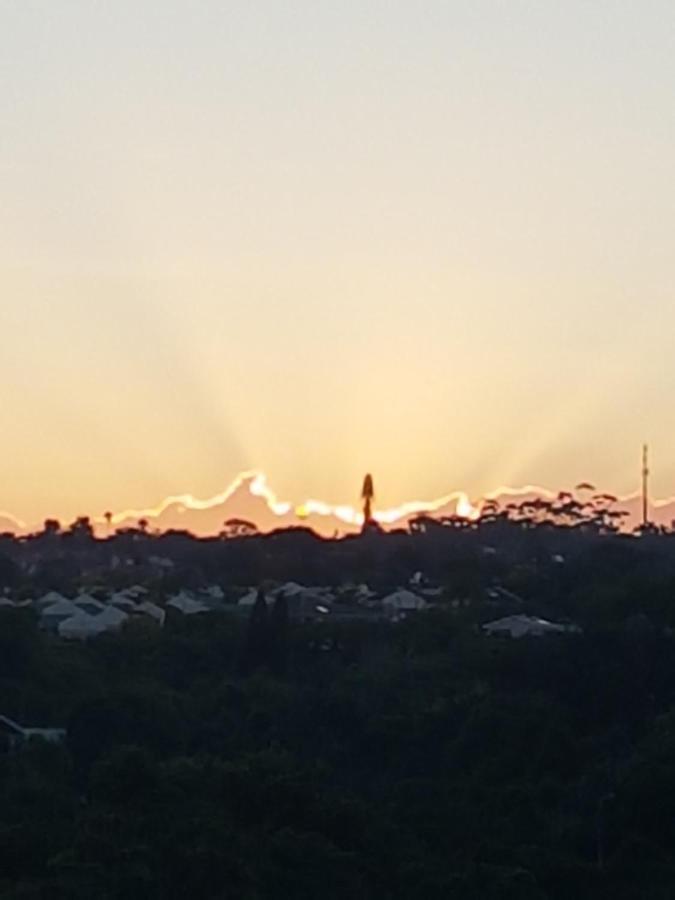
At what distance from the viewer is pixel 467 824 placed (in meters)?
24.7

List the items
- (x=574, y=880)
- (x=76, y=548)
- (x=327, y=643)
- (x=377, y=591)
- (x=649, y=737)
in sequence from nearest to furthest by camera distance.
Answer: (x=574, y=880) < (x=649, y=737) < (x=327, y=643) < (x=377, y=591) < (x=76, y=548)

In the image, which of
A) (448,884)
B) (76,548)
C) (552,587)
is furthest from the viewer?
(76,548)

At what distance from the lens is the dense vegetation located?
20.9 meters

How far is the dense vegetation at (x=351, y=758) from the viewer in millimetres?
20922

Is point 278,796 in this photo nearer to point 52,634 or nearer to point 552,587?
point 52,634

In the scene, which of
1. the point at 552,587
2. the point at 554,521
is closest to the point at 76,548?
the point at 554,521

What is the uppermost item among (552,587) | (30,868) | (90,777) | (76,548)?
(76,548)

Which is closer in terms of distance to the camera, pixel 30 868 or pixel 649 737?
pixel 30 868

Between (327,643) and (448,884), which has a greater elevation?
(327,643)

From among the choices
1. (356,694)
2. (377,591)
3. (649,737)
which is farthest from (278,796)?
(377,591)

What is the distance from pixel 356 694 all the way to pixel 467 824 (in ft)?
38.9

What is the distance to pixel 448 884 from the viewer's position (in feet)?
68.2

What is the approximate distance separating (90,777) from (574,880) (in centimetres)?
601

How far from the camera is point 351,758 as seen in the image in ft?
106
